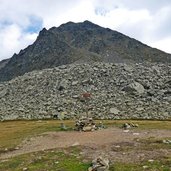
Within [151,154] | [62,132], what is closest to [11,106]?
[62,132]

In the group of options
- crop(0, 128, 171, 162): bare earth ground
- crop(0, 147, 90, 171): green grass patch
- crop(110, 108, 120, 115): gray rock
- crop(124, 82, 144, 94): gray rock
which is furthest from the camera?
crop(124, 82, 144, 94): gray rock

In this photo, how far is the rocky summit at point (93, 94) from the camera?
83.0m

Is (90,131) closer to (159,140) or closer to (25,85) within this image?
(159,140)

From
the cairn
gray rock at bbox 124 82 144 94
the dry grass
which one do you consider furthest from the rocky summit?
the cairn

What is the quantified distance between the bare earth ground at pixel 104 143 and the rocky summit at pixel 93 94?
28.5 metres

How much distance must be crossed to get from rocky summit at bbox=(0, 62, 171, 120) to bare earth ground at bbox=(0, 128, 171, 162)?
2854cm

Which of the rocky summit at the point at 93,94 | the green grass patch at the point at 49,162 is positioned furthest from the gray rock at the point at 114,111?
the green grass patch at the point at 49,162

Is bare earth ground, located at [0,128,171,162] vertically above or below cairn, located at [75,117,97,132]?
below

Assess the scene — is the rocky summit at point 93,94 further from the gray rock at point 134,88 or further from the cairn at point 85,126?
the cairn at point 85,126

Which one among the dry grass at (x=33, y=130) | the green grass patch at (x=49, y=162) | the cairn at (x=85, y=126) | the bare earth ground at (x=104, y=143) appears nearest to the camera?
the green grass patch at (x=49, y=162)

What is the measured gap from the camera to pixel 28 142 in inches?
1945

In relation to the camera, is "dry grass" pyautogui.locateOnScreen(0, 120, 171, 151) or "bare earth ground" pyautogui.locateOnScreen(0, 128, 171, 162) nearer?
"bare earth ground" pyautogui.locateOnScreen(0, 128, 171, 162)

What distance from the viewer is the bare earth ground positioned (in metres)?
36.8

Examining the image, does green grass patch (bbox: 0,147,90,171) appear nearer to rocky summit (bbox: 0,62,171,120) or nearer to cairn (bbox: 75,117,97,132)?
cairn (bbox: 75,117,97,132)
